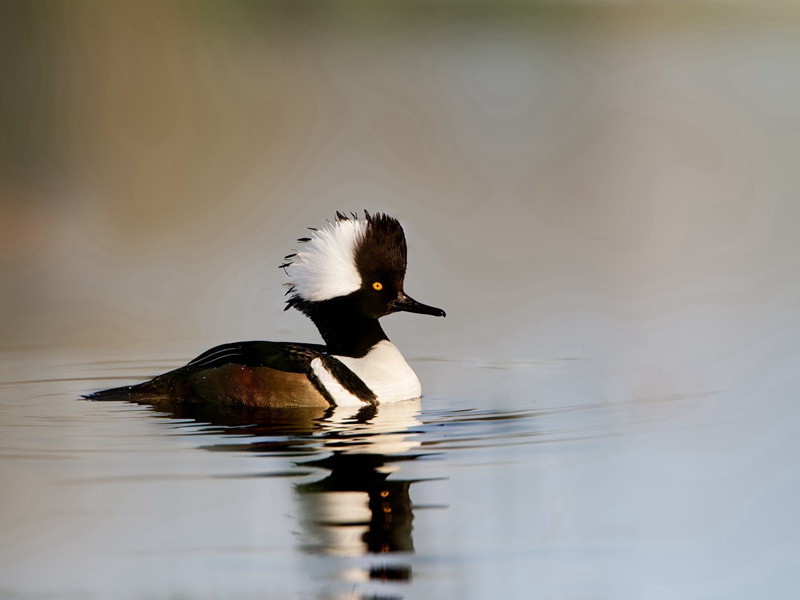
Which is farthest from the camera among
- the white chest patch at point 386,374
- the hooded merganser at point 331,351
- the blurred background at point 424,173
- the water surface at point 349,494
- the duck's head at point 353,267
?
the blurred background at point 424,173

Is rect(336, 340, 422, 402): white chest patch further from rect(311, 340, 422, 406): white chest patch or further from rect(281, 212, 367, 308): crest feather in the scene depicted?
rect(281, 212, 367, 308): crest feather

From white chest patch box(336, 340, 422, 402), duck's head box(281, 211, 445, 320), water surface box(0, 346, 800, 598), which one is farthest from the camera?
duck's head box(281, 211, 445, 320)

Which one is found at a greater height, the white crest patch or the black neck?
the white crest patch

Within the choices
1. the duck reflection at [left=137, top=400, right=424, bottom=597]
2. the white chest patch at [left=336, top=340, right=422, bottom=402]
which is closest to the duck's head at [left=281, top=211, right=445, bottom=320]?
the white chest patch at [left=336, top=340, right=422, bottom=402]

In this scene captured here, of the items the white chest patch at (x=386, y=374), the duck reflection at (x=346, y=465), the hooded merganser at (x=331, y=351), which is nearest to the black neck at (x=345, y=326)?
the hooded merganser at (x=331, y=351)

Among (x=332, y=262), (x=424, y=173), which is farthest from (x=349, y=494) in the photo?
(x=424, y=173)

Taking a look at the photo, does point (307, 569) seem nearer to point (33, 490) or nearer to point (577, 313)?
point (33, 490)

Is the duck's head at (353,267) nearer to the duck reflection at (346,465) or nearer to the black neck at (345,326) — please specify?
the black neck at (345,326)

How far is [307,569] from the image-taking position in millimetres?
4406

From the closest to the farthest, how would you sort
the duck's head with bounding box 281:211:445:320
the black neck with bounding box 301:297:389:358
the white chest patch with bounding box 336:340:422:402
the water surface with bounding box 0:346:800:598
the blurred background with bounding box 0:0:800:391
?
the water surface with bounding box 0:346:800:598
the white chest patch with bounding box 336:340:422:402
the duck's head with bounding box 281:211:445:320
the black neck with bounding box 301:297:389:358
the blurred background with bounding box 0:0:800:391

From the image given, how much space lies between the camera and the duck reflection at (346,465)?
4.65m

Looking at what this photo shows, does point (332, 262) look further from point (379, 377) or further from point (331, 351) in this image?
point (379, 377)

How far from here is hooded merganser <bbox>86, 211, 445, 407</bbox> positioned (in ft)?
25.1

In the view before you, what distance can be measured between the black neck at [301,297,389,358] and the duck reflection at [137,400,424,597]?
1.87 ft
